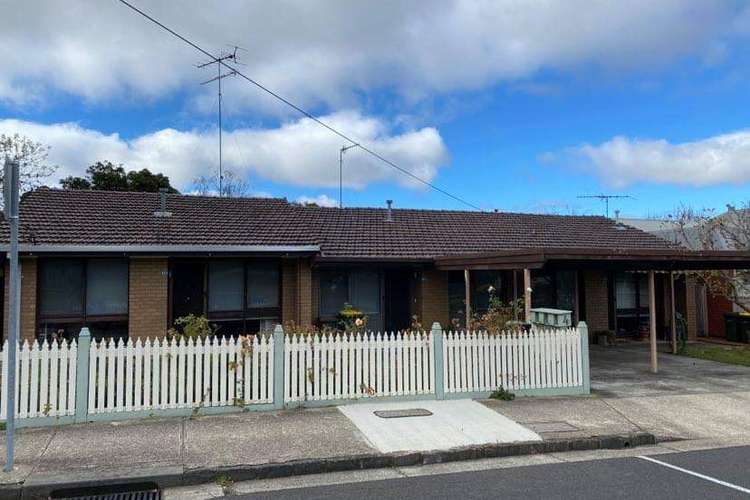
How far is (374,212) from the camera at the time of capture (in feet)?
60.3

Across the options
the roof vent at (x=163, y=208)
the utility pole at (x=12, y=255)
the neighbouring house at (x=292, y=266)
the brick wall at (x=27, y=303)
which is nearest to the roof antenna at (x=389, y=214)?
the neighbouring house at (x=292, y=266)

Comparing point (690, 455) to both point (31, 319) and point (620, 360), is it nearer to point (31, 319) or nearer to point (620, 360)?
point (620, 360)

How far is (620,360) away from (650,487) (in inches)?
337

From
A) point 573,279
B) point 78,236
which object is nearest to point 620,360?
point 573,279

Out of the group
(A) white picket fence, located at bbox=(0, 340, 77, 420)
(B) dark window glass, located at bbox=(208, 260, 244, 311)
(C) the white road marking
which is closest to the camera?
(C) the white road marking

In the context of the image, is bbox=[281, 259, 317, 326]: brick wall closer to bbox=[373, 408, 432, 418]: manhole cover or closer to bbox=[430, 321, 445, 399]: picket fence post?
bbox=[430, 321, 445, 399]: picket fence post

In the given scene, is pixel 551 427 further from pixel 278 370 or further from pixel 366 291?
pixel 366 291

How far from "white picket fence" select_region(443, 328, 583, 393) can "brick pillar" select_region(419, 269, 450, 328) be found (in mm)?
5444

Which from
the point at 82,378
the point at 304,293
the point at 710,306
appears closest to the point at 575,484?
the point at 82,378

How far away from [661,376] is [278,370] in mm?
7701

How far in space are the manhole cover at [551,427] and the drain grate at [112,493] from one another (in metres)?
4.44

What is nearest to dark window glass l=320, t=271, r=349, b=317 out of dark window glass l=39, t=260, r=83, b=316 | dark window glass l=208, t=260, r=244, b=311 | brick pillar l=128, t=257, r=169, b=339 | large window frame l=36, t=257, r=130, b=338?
dark window glass l=208, t=260, r=244, b=311

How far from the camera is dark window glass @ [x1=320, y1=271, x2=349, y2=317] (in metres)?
14.3

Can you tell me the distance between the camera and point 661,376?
1122 centimetres
